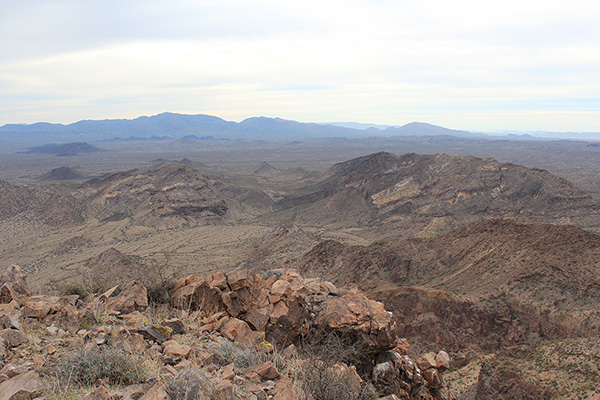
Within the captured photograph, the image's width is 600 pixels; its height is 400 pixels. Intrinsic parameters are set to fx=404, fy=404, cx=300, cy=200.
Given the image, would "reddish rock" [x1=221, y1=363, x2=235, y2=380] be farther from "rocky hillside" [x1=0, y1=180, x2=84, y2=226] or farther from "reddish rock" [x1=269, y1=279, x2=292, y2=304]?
"rocky hillside" [x1=0, y1=180, x2=84, y2=226]

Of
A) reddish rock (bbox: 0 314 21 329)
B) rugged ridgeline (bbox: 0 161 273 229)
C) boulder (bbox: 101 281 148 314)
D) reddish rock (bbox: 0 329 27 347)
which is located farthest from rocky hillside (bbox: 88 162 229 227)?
reddish rock (bbox: 0 329 27 347)

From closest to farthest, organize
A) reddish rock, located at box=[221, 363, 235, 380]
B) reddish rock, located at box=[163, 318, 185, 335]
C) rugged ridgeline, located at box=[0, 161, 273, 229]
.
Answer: reddish rock, located at box=[221, 363, 235, 380], reddish rock, located at box=[163, 318, 185, 335], rugged ridgeline, located at box=[0, 161, 273, 229]

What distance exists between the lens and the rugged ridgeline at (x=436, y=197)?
6738 cm

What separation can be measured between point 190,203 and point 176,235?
15.3 meters

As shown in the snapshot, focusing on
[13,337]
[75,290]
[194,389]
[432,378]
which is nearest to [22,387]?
[13,337]

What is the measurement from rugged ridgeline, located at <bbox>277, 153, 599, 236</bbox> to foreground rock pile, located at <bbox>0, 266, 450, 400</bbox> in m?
52.6

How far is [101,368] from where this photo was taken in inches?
258

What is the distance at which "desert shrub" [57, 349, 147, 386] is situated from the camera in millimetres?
6336

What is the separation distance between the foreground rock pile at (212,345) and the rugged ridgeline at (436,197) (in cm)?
5259

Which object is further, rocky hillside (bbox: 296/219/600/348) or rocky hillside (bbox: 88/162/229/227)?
rocky hillside (bbox: 88/162/229/227)

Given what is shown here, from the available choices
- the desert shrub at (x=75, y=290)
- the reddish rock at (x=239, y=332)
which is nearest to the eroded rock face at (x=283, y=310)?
the reddish rock at (x=239, y=332)

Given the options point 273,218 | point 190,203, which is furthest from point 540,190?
point 190,203

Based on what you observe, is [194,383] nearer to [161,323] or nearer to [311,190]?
[161,323]

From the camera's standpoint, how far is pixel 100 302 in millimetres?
10164
